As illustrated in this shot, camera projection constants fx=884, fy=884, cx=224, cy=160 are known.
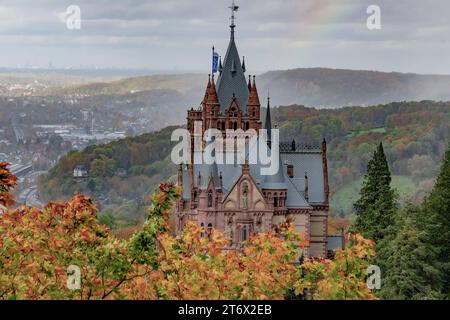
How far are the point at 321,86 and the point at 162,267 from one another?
141m

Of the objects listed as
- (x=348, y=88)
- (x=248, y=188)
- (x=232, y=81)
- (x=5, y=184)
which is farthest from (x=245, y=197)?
(x=348, y=88)

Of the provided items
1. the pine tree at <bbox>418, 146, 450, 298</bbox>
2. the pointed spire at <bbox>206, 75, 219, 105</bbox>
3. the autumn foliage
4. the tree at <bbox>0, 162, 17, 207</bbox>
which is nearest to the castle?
the pointed spire at <bbox>206, 75, 219, 105</bbox>

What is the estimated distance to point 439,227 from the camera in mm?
48688

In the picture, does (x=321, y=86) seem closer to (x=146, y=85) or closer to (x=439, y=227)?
(x=146, y=85)

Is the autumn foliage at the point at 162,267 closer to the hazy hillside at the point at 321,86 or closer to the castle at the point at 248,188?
the castle at the point at 248,188

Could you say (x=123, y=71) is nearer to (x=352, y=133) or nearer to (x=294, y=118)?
(x=294, y=118)

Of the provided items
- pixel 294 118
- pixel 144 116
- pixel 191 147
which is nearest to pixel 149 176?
pixel 144 116

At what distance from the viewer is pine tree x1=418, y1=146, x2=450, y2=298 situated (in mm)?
46062

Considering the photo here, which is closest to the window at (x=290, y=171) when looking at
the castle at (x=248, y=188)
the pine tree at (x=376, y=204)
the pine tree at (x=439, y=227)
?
the castle at (x=248, y=188)

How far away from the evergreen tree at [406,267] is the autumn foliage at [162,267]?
16602mm

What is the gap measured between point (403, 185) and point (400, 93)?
39.9 metres

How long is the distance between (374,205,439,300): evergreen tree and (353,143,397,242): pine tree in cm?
945

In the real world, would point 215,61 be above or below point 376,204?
above

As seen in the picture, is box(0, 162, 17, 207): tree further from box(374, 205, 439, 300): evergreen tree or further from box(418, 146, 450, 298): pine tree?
box(418, 146, 450, 298): pine tree
